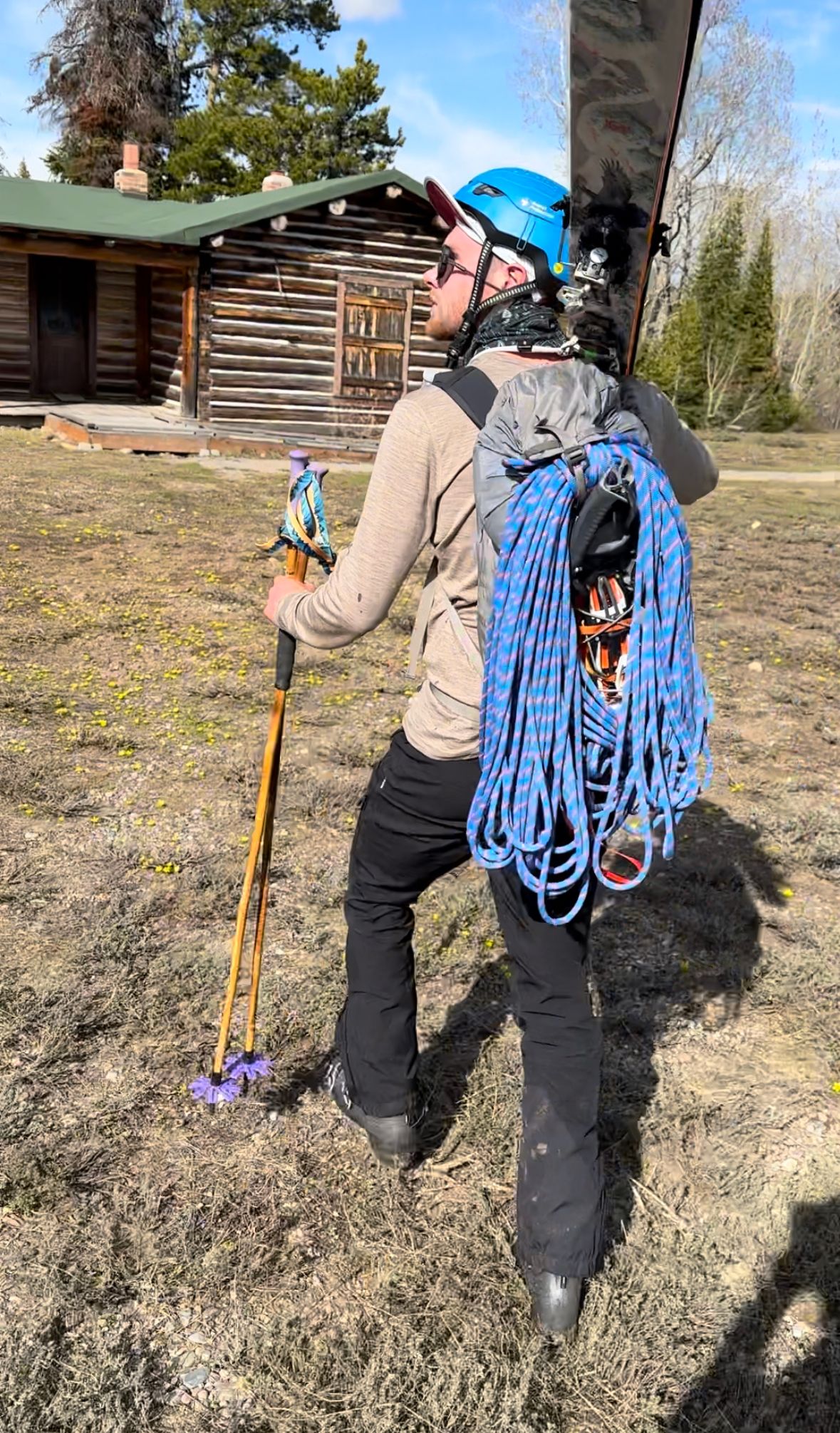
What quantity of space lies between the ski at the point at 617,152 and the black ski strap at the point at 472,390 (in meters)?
0.22

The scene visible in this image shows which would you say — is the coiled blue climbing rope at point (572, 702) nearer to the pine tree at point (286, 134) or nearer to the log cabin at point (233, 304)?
the log cabin at point (233, 304)

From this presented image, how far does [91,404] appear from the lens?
18.7m

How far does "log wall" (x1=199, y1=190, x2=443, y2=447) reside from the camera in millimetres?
16516

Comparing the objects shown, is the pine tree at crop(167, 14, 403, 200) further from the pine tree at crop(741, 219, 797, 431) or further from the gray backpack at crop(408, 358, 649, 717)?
the gray backpack at crop(408, 358, 649, 717)

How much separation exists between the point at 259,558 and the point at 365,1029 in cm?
720

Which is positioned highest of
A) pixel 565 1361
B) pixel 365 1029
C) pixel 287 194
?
pixel 287 194

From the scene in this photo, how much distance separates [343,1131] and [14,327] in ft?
61.7

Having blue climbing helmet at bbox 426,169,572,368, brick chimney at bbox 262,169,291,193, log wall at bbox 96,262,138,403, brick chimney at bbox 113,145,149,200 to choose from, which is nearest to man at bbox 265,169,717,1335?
blue climbing helmet at bbox 426,169,572,368

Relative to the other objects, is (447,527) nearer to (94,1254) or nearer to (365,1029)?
(365,1029)

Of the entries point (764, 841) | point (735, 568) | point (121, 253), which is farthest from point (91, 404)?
point (764, 841)

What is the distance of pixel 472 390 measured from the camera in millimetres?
2189

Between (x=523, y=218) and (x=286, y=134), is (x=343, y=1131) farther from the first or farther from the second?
(x=286, y=134)

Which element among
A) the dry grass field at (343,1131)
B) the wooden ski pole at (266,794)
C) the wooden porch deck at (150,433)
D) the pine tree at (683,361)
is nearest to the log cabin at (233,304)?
the wooden porch deck at (150,433)

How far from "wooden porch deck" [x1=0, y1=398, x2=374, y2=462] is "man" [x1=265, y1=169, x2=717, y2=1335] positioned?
13.4 metres
